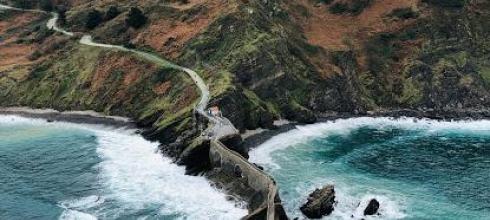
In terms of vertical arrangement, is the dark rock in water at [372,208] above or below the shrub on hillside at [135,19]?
below

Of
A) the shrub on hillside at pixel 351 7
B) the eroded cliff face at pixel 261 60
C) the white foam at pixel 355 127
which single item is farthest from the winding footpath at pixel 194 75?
the shrub on hillside at pixel 351 7

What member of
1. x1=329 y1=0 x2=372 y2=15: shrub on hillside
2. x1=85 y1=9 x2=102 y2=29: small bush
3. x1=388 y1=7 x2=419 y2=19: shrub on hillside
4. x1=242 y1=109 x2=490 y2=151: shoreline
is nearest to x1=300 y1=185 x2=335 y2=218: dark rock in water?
x1=242 y1=109 x2=490 y2=151: shoreline

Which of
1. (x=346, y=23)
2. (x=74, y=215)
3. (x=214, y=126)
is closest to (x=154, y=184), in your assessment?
(x=74, y=215)

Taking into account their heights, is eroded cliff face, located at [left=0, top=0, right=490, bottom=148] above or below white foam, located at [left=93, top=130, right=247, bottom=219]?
above

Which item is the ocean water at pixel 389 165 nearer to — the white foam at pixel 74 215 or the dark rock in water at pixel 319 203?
the dark rock in water at pixel 319 203

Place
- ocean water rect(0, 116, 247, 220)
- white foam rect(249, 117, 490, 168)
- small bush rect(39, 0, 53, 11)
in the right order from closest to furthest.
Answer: ocean water rect(0, 116, 247, 220), white foam rect(249, 117, 490, 168), small bush rect(39, 0, 53, 11)

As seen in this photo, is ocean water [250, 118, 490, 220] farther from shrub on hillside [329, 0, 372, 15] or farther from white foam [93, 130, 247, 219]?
shrub on hillside [329, 0, 372, 15]

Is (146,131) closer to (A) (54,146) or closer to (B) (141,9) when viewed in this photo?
(A) (54,146)
